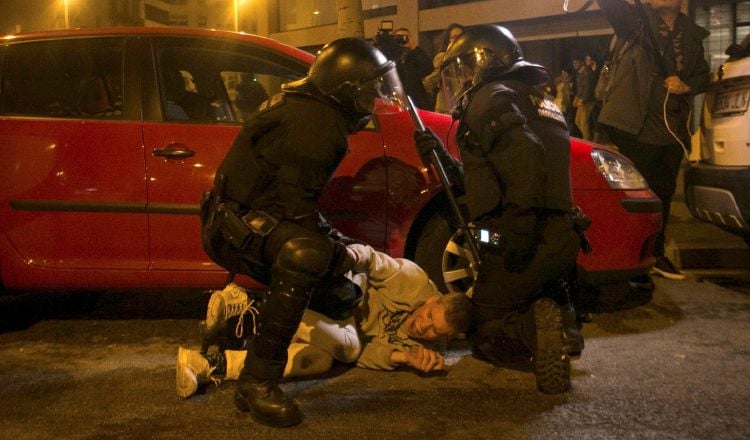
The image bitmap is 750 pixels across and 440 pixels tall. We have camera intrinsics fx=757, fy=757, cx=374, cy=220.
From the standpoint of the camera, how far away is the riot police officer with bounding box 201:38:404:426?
2.79 meters

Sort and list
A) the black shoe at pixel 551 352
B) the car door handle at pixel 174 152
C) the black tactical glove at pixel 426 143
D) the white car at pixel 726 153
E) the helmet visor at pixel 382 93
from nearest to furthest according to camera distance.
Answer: the helmet visor at pixel 382 93, the black shoe at pixel 551 352, the black tactical glove at pixel 426 143, the car door handle at pixel 174 152, the white car at pixel 726 153

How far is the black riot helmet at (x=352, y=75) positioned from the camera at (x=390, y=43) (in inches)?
127

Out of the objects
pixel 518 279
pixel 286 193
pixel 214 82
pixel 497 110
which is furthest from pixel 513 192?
pixel 214 82

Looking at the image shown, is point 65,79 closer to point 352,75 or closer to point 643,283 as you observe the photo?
point 352,75

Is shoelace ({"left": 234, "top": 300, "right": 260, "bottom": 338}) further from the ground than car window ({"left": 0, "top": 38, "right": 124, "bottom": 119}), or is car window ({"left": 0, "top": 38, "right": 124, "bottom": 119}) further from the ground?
car window ({"left": 0, "top": 38, "right": 124, "bottom": 119})

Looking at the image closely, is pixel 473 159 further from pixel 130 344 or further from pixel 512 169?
pixel 130 344

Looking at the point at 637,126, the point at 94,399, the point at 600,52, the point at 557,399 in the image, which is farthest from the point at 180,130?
the point at 600,52

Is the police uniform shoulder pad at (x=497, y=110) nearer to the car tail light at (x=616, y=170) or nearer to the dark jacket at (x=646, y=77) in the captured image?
the car tail light at (x=616, y=170)

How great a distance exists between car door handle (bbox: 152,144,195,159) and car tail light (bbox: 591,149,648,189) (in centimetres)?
211

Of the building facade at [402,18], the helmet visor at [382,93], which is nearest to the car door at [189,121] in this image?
the helmet visor at [382,93]

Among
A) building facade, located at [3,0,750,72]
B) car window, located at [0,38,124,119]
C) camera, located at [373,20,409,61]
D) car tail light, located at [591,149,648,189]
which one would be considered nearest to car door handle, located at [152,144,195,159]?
car window, located at [0,38,124,119]

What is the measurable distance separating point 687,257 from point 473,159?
10.0ft

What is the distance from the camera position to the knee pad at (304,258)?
2.78 meters

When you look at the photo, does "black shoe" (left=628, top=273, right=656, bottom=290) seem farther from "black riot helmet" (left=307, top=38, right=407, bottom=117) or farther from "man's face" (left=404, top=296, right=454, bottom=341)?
"black riot helmet" (left=307, top=38, right=407, bottom=117)
